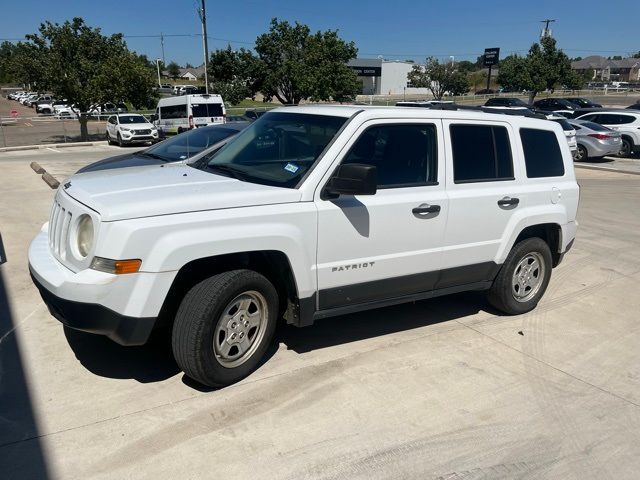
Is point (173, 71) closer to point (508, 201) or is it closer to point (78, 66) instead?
point (78, 66)

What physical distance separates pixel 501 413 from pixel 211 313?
2059mm

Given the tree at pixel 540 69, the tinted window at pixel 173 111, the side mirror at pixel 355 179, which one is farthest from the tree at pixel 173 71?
the side mirror at pixel 355 179

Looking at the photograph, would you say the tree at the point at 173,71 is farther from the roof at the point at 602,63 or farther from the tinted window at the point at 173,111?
the tinted window at the point at 173,111

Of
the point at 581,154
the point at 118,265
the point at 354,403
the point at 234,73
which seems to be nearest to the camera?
the point at 118,265

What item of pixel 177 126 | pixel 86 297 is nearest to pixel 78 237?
pixel 86 297

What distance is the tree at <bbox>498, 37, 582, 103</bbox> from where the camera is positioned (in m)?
50.2

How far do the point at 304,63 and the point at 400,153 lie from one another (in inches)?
1536

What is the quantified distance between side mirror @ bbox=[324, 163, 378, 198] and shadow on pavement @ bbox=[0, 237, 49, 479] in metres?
2.41

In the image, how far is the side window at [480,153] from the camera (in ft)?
15.1

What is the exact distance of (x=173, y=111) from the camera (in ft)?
92.5

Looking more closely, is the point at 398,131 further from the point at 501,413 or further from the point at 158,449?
the point at 158,449

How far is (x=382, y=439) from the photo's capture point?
3.39m

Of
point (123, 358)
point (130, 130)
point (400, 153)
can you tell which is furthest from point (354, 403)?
point (130, 130)

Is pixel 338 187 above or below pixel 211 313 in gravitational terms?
above
